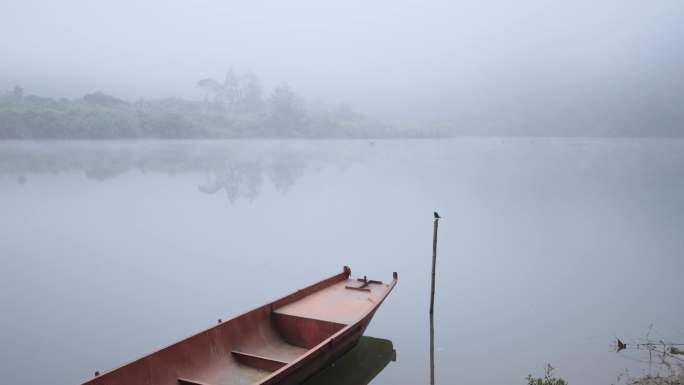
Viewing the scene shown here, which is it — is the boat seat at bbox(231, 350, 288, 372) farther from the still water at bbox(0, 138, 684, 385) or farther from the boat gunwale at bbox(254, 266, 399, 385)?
the still water at bbox(0, 138, 684, 385)

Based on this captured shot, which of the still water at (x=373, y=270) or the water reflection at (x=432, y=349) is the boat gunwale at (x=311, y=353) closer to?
the still water at (x=373, y=270)

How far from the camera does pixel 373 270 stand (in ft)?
41.7

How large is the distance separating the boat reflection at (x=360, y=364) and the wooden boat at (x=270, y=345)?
247 mm

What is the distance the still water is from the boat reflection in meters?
0.10

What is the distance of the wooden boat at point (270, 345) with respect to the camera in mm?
5441

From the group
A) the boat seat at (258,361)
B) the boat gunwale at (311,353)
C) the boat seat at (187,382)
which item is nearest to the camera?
the boat gunwale at (311,353)

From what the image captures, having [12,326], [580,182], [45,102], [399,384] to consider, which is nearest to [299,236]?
[12,326]

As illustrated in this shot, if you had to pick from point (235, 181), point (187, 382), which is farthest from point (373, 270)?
point (235, 181)

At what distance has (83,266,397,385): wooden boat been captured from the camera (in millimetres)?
5441

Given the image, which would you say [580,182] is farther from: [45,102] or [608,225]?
[45,102]

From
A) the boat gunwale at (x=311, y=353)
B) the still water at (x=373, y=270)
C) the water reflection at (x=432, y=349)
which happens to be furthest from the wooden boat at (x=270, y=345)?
the water reflection at (x=432, y=349)

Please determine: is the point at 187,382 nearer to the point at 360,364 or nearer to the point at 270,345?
the point at 270,345

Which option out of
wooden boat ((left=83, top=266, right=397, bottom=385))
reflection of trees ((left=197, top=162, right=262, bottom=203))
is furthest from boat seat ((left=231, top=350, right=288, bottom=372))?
reflection of trees ((left=197, top=162, right=262, bottom=203))

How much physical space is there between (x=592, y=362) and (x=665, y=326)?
7.79 feet
